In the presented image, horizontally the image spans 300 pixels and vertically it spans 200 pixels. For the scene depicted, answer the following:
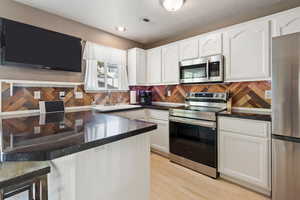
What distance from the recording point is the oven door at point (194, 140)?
2.26 metres

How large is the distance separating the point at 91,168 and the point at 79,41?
8.01ft

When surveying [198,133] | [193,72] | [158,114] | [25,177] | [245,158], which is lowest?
[245,158]

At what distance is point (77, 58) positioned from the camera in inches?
107

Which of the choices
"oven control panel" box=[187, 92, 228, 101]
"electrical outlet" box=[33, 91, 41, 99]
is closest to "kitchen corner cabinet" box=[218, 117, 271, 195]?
"oven control panel" box=[187, 92, 228, 101]

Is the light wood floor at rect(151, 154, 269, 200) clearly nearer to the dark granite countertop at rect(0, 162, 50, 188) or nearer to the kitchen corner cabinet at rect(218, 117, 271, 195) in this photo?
the kitchen corner cabinet at rect(218, 117, 271, 195)

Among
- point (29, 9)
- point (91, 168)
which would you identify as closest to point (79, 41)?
point (29, 9)

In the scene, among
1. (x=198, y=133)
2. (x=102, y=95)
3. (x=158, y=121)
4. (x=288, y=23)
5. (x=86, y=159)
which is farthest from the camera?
(x=102, y=95)

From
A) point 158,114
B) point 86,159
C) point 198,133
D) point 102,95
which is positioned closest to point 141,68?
point 102,95

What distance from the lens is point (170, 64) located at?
3160 millimetres

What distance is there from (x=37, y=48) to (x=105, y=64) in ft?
3.91

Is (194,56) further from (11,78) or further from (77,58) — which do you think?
(11,78)

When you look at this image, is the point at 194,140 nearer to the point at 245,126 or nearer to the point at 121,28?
the point at 245,126

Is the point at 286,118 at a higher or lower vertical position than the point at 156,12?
lower

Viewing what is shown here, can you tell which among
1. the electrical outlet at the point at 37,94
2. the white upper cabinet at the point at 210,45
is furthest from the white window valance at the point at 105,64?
the white upper cabinet at the point at 210,45
